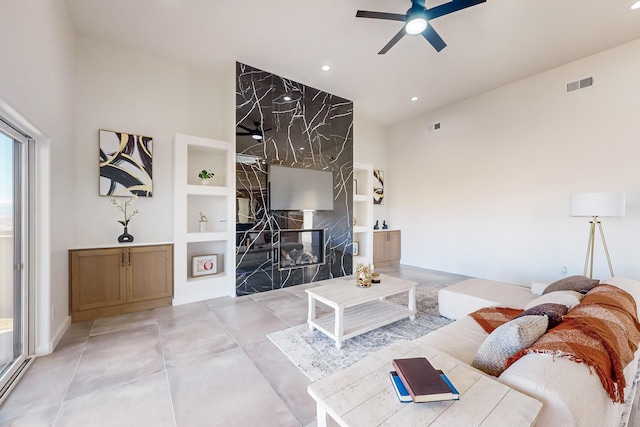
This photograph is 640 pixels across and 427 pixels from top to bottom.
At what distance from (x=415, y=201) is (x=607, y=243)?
320 cm

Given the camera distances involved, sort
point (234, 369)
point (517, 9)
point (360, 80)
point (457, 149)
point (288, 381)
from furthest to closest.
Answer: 1. point (457, 149)
2. point (360, 80)
3. point (517, 9)
4. point (234, 369)
5. point (288, 381)

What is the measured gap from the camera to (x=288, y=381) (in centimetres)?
200

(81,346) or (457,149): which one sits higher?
(457,149)

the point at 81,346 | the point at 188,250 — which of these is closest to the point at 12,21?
the point at 81,346

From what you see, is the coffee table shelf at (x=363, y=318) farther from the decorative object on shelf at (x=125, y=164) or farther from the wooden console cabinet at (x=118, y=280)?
the decorative object on shelf at (x=125, y=164)

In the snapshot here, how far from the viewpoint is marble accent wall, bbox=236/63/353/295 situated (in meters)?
4.06

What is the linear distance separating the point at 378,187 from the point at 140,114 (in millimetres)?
5112

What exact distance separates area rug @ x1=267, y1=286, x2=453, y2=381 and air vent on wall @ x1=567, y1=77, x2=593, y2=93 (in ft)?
13.4

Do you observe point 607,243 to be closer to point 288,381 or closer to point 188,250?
point 288,381

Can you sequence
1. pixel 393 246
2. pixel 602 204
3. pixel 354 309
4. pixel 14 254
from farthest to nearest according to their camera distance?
pixel 393 246 → pixel 354 309 → pixel 602 204 → pixel 14 254

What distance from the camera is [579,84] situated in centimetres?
392

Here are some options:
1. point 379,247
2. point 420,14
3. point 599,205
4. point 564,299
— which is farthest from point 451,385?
point 379,247

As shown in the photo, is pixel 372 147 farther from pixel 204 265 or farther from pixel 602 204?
pixel 204 265

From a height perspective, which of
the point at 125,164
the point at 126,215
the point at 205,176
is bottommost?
the point at 126,215
